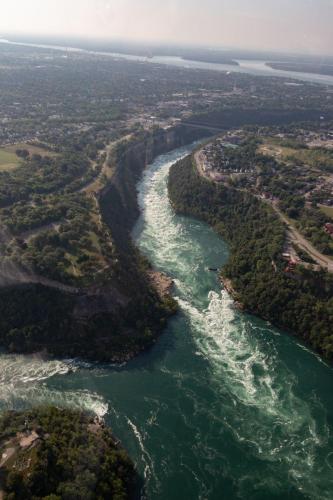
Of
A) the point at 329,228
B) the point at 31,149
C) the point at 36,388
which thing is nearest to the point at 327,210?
the point at 329,228

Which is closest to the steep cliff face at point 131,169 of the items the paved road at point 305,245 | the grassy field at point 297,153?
the paved road at point 305,245

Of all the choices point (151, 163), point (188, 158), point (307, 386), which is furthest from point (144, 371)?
point (151, 163)

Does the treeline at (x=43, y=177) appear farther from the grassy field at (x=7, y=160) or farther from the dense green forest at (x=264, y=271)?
the dense green forest at (x=264, y=271)

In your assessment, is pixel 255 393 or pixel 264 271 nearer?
pixel 255 393

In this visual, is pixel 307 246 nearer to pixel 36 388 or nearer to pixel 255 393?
pixel 255 393

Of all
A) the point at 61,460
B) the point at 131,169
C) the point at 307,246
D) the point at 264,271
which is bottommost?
the point at 131,169

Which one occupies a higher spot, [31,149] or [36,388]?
[31,149]

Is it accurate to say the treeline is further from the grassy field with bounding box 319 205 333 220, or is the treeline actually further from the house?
the grassy field with bounding box 319 205 333 220
